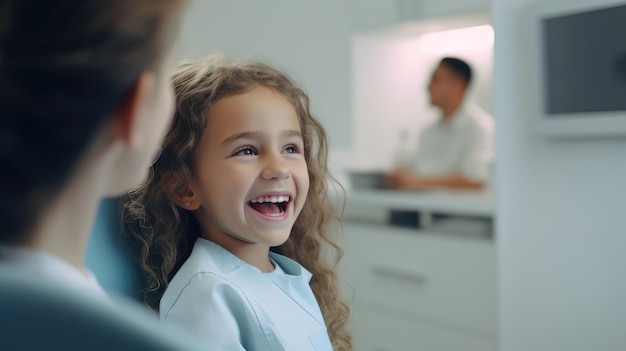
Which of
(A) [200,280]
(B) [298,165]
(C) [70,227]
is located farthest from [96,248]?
(C) [70,227]

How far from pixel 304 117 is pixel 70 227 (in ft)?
1.92

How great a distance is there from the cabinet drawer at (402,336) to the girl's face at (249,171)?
46.9 inches

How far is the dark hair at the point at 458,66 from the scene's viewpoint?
8.97 feet

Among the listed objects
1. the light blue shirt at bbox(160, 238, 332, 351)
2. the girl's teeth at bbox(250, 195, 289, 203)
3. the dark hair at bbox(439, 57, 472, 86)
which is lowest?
the light blue shirt at bbox(160, 238, 332, 351)

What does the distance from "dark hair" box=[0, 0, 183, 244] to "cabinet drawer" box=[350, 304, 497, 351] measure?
1.68 meters

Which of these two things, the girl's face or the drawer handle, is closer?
the girl's face

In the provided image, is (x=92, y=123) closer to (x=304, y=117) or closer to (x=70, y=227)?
(x=70, y=227)

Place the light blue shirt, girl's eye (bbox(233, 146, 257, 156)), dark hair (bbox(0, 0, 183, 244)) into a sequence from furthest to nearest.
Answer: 1. girl's eye (bbox(233, 146, 257, 156))
2. the light blue shirt
3. dark hair (bbox(0, 0, 183, 244))

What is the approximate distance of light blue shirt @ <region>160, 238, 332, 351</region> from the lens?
78cm

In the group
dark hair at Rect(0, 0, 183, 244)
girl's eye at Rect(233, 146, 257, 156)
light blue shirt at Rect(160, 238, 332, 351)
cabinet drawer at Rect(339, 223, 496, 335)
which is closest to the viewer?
dark hair at Rect(0, 0, 183, 244)

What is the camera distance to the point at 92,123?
385 millimetres

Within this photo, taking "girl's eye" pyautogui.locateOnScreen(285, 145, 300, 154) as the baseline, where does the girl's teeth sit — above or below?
below

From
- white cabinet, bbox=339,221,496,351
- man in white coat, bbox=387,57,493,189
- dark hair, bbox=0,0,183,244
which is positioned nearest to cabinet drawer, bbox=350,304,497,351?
white cabinet, bbox=339,221,496,351

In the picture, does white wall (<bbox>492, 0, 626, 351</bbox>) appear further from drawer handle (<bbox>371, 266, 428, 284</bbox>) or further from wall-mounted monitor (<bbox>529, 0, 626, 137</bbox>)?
drawer handle (<bbox>371, 266, 428, 284</bbox>)
